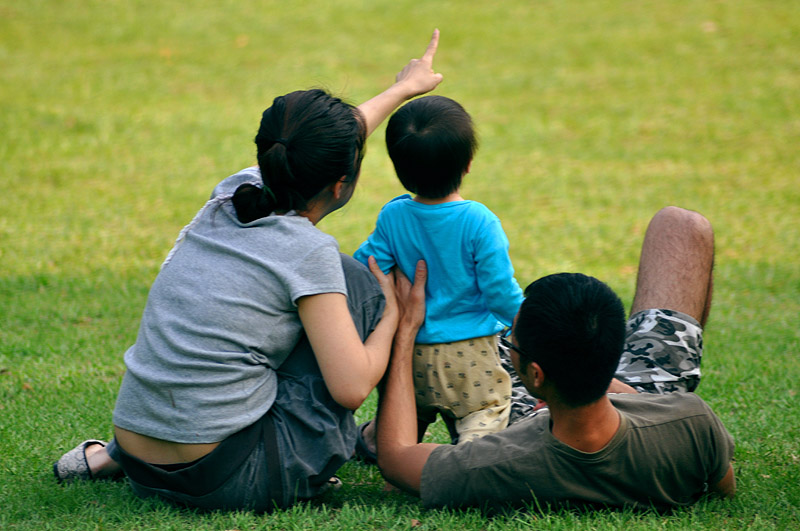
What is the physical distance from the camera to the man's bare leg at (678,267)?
3.67 m

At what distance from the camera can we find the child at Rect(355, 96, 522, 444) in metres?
3.07

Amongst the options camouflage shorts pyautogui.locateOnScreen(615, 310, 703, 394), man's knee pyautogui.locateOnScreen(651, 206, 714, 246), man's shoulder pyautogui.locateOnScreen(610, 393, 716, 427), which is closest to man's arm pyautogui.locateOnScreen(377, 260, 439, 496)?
man's shoulder pyautogui.locateOnScreen(610, 393, 716, 427)

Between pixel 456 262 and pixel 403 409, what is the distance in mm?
545

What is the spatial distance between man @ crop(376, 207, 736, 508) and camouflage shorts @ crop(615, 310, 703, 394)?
215 millimetres

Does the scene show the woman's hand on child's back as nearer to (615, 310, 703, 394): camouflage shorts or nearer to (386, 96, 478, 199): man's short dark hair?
(386, 96, 478, 199): man's short dark hair

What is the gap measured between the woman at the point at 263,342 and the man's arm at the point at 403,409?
4.4 inches

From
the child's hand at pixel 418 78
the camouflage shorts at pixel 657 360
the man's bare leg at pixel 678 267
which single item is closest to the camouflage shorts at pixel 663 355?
the camouflage shorts at pixel 657 360

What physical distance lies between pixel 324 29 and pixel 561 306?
13577mm

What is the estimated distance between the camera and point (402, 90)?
3.34 m

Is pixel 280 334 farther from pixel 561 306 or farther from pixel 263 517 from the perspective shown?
pixel 561 306

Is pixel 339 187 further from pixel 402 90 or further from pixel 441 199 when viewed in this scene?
pixel 402 90

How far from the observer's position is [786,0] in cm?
1584

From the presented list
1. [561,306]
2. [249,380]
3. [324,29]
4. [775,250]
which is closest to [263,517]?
[249,380]

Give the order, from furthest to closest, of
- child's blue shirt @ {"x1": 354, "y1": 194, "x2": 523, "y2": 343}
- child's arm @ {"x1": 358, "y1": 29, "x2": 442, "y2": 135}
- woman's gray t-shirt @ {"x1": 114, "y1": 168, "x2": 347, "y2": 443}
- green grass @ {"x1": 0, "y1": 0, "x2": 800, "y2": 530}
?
green grass @ {"x1": 0, "y1": 0, "x2": 800, "y2": 530} → child's arm @ {"x1": 358, "y1": 29, "x2": 442, "y2": 135} → child's blue shirt @ {"x1": 354, "y1": 194, "x2": 523, "y2": 343} → woman's gray t-shirt @ {"x1": 114, "y1": 168, "x2": 347, "y2": 443}
